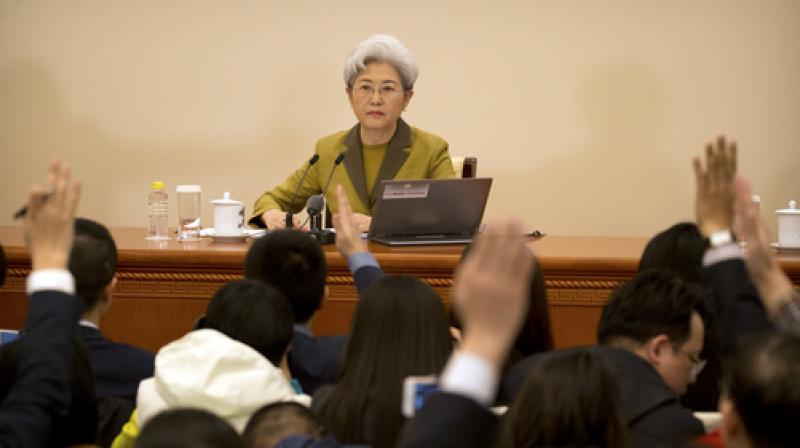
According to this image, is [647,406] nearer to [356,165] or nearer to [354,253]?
[354,253]

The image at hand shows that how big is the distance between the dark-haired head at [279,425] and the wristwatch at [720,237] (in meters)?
0.71

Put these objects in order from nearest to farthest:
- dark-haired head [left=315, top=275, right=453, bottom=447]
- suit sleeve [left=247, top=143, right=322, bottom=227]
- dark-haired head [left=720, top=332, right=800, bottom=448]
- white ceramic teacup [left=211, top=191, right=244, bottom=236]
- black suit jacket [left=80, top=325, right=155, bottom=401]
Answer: dark-haired head [left=720, top=332, right=800, bottom=448]
dark-haired head [left=315, top=275, right=453, bottom=447]
black suit jacket [left=80, top=325, right=155, bottom=401]
white ceramic teacup [left=211, top=191, right=244, bottom=236]
suit sleeve [left=247, top=143, right=322, bottom=227]

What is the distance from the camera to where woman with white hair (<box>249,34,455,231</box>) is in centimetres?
442

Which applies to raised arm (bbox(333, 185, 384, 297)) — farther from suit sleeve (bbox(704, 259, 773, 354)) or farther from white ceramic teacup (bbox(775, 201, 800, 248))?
white ceramic teacup (bbox(775, 201, 800, 248))

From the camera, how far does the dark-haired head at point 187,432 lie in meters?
1.43

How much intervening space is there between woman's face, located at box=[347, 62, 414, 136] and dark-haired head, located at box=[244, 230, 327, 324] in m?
1.66

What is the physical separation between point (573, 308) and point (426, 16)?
277 cm

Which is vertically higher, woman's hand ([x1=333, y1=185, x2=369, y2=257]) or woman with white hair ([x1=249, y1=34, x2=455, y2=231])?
woman with white hair ([x1=249, y1=34, x2=455, y2=231])

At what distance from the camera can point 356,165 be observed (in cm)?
451

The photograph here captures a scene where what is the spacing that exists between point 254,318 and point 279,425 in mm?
573

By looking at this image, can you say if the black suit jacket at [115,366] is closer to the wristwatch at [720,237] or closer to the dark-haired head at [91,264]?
the dark-haired head at [91,264]

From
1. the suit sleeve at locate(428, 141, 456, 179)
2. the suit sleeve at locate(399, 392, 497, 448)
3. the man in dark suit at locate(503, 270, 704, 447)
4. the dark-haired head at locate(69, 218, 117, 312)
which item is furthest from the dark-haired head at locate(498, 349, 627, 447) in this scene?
the suit sleeve at locate(428, 141, 456, 179)

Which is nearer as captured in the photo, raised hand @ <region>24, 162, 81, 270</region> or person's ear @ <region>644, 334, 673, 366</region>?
raised hand @ <region>24, 162, 81, 270</region>

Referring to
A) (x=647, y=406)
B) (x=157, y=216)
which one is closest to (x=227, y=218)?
(x=157, y=216)
